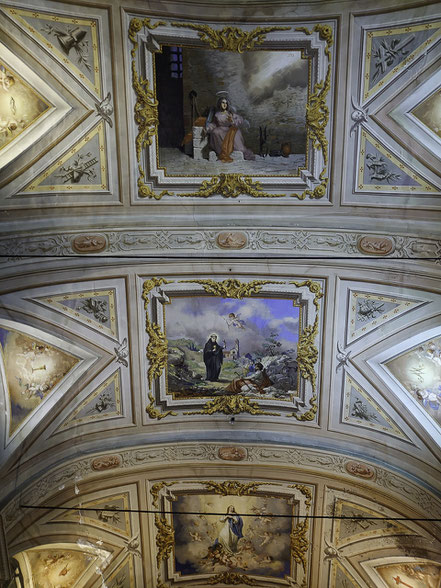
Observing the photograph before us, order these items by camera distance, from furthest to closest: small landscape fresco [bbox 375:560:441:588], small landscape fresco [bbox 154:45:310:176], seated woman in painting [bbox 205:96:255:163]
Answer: small landscape fresco [bbox 375:560:441:588], seated woman in painting [bbox 205:96:255:163], small landscape fresco [bbox 154:45:310:176]

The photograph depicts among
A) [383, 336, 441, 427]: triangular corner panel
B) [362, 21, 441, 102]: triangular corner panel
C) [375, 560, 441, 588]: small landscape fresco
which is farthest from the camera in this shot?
[375, 560, 441, 588]: small landscape fresco

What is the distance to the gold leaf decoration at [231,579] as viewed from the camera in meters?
13.5

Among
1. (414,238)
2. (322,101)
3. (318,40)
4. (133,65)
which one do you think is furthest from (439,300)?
(133,65)

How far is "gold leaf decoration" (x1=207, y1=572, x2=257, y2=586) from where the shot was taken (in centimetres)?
1351

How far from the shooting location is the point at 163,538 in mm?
13133

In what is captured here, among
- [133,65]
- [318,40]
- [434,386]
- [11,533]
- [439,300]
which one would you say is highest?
[318,40]

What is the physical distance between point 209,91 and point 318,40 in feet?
6.11

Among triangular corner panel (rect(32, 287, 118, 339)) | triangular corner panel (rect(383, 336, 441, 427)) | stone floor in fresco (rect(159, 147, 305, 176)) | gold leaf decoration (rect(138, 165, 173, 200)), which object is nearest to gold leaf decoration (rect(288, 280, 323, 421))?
triangular corner panel (rect(383, 336, 441, 427))

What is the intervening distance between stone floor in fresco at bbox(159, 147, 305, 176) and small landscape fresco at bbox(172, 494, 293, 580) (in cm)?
669

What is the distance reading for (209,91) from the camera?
10062 millimetres

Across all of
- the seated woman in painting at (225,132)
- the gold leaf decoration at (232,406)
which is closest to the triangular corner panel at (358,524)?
the gold leaf decoration at (232,406)

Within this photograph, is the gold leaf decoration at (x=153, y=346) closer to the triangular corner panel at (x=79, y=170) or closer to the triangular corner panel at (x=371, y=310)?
the triangular corner panel at (x=79, y=170)

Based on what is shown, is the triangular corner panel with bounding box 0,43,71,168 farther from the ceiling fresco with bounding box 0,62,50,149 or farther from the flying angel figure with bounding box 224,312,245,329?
the flying angel figure with bounding box 224,312,245,329

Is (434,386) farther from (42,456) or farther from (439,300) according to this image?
(42,456)
